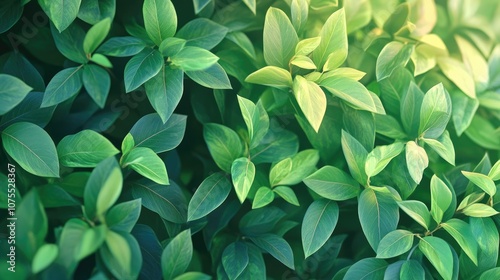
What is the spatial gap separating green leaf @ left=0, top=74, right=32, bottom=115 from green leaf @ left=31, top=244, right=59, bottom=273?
0.23 m

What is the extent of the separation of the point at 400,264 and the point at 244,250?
27 centimetres

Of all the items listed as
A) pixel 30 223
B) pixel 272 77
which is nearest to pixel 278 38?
pixel 272 77

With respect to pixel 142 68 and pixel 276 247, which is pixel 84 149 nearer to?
pixel 142 68

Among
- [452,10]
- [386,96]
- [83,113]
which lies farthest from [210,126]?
[452,10]

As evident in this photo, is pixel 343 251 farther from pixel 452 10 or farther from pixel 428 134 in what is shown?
pixel 452 10

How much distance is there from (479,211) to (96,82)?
2.24 feet

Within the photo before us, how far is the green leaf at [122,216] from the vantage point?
30.1 inches

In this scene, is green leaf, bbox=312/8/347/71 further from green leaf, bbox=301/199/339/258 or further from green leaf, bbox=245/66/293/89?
green leaf, bbox=301/199/339/258

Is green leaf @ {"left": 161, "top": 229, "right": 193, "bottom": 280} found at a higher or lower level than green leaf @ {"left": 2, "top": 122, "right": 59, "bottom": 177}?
lower

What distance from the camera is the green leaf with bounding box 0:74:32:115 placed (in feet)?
2.63

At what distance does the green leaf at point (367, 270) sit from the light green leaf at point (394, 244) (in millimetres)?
65

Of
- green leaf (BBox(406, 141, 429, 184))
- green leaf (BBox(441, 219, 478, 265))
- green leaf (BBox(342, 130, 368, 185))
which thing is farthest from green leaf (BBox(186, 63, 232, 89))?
green leaf (BBox(441, 219, 478, 265))

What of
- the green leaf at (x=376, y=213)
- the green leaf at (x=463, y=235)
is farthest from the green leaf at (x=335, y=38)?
the green leaf at (x=463, y=235)

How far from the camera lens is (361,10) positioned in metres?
1.12
